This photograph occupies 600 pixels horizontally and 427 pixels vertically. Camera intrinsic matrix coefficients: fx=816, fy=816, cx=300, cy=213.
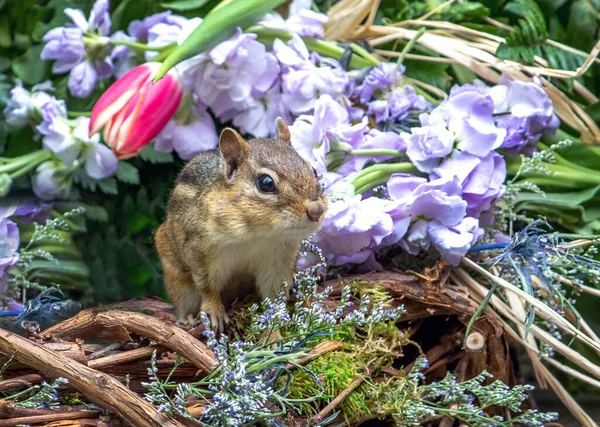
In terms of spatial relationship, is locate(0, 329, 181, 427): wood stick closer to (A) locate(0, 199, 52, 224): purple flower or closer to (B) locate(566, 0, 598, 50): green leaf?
(A) locate(0, 199, 52, 224): purple flower

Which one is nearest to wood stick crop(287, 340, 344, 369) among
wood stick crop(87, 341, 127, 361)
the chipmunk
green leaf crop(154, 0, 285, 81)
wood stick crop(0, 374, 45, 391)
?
the chipmunk

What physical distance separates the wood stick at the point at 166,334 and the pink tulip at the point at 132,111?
0.56 m

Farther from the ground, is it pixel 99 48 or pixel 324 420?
pixel 99 48

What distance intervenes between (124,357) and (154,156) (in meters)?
0.86

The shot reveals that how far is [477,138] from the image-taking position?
176 centimetres

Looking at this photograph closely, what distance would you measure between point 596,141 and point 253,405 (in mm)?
1301

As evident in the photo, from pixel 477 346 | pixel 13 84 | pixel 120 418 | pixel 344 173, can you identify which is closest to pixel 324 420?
pixel 120 418

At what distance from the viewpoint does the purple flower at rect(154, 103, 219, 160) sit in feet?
6.56

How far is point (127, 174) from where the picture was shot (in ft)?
6.81

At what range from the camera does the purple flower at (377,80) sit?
78.1 inches

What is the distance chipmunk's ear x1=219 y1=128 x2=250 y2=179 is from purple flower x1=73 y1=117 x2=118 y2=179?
0.55m

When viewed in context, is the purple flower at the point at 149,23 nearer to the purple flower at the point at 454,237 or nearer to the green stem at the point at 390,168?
the green stem at the point at 390,168

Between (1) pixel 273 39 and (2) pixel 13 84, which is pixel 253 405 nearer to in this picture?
(1) pixel 273 39

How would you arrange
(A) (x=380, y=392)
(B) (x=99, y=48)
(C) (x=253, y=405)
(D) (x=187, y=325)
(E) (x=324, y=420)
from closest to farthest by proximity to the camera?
(C) (x=253, y=405) < (E) (x=324, y=420) < (A) (x=380, y=392) < (D) (x=187, y=325) < (B) (x=99, y=48)
